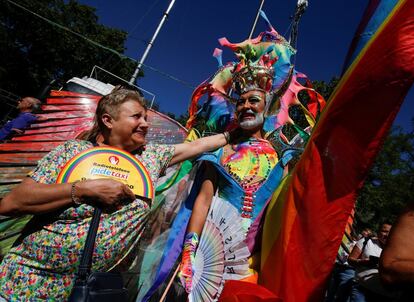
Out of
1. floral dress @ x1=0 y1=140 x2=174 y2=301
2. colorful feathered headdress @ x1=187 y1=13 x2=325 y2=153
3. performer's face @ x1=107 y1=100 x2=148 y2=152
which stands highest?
colorful feathered headdress @ x1=187 y1=13 x2=325 y2=153

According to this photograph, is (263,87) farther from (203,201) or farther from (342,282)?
(342,282)

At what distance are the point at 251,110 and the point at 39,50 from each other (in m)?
24.6

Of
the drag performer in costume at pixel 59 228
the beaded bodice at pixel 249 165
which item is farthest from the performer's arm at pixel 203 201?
the drag performer in costume at pixel 59 228

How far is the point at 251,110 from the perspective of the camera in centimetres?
244

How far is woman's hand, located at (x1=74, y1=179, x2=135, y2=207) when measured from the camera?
1389 millimetres

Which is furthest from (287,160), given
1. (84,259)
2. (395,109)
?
(84,259)

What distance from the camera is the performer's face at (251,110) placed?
2402 millimetres

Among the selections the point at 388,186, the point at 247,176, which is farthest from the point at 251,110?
the point at 388,186

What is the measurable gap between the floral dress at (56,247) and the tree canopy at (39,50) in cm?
2129

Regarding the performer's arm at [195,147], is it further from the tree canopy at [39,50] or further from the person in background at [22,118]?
the tree canopy at [39,50]

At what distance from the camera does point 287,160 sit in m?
2.22

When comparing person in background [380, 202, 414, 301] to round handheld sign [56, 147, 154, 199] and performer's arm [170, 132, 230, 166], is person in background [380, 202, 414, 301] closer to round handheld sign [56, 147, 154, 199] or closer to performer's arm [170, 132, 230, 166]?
round handheld sign [56, 147, 154, 199]

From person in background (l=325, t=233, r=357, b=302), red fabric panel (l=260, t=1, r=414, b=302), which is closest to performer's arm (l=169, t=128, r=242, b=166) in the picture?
red fabric panel (l=260, t=1, r=414, b=302)

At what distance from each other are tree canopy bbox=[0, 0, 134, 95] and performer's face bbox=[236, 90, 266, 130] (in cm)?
2047
